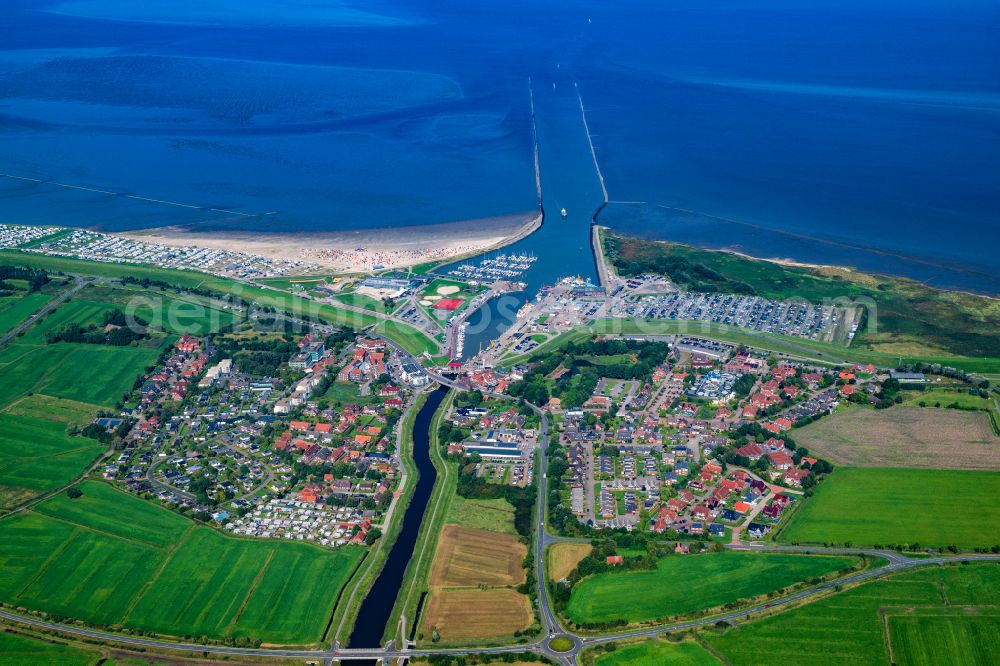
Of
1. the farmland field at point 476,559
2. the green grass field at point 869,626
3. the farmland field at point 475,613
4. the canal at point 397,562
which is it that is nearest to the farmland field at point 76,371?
the canal at point 397,562

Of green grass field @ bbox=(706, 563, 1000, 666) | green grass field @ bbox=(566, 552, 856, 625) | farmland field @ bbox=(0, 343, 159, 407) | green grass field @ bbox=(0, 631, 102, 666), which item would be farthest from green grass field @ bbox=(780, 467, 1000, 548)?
farmland field @ bbox=(0, 343, 159, 407)

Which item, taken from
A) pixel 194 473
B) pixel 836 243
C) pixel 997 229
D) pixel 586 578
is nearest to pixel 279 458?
pixel 194 473

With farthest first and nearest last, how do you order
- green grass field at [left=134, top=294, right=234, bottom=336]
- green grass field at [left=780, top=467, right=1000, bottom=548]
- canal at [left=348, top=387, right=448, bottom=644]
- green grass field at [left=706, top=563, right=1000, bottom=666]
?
green grass field at [left=134, top=294, right=234, bottom=336] < green grass field at [left=780, top=467, right=1000, bottom=548] < canal at [left=348, top=387, right=448, bottom=644] < green grass field at [left=706, top=563, right=1000, bottom=666]

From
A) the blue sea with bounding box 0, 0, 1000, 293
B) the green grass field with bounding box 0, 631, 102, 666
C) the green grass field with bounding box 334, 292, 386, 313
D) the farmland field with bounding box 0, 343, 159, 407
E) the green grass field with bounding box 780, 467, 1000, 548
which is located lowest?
the green grass field with bounding box 0, 631, 102, 666

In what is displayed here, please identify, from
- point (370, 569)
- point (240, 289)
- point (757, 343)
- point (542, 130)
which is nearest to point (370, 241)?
point (240, 289)

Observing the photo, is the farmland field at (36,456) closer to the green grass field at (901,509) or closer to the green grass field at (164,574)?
the green grass field at (164,574)

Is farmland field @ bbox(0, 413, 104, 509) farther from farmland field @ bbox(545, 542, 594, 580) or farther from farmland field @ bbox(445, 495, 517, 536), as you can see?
farmland field @ bbox(545, 542, 594, 580)

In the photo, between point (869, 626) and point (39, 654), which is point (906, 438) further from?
point (39, 654)

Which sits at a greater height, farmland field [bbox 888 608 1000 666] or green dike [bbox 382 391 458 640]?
farmland field [bbox 888 608 1000 666]

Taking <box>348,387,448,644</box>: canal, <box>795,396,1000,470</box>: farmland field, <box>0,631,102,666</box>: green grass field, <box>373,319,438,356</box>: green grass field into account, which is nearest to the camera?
<box>0,631,102,666</box>: green grass field

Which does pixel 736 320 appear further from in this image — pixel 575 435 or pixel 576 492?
pixel 576 492
